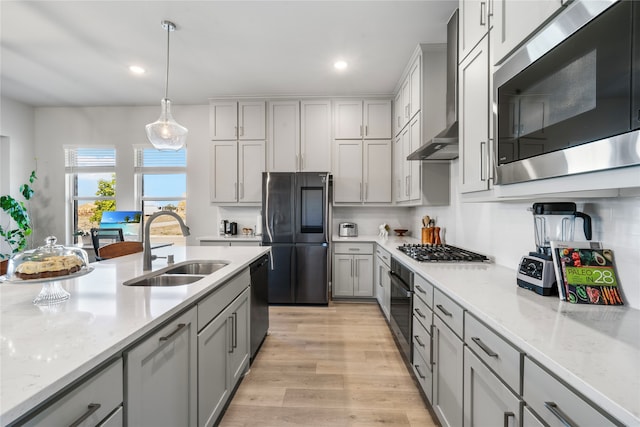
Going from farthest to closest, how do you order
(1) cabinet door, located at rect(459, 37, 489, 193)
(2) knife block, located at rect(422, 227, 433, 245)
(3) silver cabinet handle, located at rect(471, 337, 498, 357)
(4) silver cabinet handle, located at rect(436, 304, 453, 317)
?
(2) knife block, located at rect(422, 227, 433, 245) < (1) cabinet door, located at rect(459, 37, 489, 193) < (4) silver cabinet handle, located at rect(436, 304, 453, 317) < (3) silver cabinet handle, located at rect(471, 337, 498, 357)

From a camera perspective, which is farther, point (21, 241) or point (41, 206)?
point (41, 206)

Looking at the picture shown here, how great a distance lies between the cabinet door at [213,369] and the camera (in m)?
1.46

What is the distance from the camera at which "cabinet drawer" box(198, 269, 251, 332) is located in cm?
147

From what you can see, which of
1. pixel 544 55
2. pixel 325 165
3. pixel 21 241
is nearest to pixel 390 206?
pixel 325 165

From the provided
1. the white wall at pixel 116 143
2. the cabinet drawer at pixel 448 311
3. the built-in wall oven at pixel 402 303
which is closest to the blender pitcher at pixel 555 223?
the cabinet drawer at pixel 448 311

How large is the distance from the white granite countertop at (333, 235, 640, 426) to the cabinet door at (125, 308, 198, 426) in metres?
1.17

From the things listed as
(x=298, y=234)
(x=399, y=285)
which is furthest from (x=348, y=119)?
(x=399, y=285)

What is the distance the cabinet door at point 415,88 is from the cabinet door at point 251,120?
2.06 metres

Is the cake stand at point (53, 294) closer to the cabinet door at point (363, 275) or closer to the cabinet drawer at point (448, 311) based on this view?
the cabinet drawer at point (448, 311)

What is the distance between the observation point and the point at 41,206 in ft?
15.8

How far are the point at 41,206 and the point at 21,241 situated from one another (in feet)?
2.15

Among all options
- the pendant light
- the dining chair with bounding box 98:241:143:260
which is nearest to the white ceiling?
the pendant light

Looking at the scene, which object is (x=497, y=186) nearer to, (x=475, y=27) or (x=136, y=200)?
(x=475, y=27)

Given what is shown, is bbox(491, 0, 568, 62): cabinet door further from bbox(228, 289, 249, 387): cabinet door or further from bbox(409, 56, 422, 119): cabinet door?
bbox(228, 289, 249, 387): cabinet door
